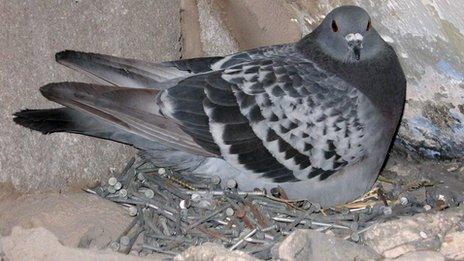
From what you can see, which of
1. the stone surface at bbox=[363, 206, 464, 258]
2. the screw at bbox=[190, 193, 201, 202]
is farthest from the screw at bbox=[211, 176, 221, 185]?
the stone surface at bbox=[363, 206, 464, 258]

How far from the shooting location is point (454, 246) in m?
4.33

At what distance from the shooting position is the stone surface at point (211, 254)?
412cm

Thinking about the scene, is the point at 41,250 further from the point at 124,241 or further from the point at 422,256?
A: the point at 422,256

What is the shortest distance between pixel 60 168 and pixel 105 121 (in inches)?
15.0

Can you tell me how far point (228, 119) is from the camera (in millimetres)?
5461

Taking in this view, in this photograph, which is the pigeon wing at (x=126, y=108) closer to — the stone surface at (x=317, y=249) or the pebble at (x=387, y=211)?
the pebble at (x=387, y=211)

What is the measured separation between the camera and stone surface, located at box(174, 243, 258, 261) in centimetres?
412

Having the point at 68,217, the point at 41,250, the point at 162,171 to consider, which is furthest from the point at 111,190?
the point at 41,250

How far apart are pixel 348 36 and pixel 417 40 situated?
1.36 ft

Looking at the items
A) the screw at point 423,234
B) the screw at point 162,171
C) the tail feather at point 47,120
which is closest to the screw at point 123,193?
the screw at point 162,171

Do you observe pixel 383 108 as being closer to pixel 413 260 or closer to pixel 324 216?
pixel 324 216

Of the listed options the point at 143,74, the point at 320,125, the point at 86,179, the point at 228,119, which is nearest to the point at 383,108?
the point at 320,125

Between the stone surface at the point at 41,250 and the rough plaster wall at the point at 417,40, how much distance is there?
6.57 feet

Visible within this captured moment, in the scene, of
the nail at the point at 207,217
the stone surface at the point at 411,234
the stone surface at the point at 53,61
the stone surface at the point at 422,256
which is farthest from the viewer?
the nail at the point at 207,217
